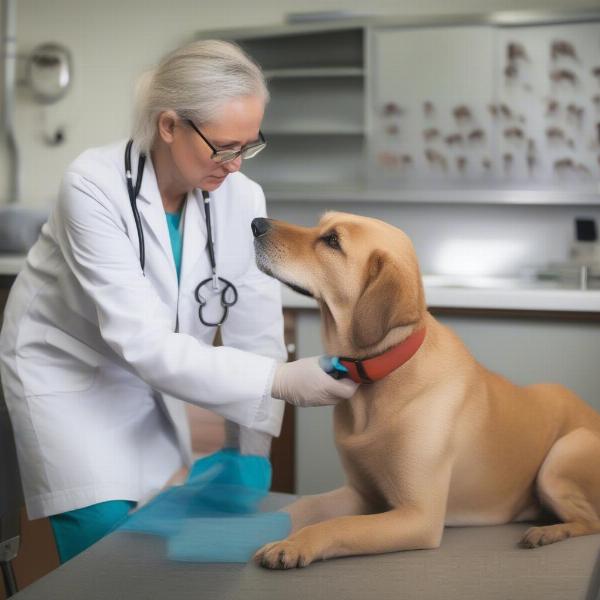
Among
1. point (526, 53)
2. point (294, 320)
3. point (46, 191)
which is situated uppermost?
point (526, 53)

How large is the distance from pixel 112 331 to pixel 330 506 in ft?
1.38

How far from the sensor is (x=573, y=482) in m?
1.21

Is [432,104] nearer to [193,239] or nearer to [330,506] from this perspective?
[193,239]

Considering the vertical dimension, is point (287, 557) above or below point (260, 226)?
below

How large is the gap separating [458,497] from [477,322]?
141 centimetres

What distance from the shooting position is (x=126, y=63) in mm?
3695

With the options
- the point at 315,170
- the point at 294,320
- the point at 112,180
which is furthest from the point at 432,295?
the point at 112,180

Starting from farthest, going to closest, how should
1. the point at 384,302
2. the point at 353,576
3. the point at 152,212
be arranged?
the point at 152,212, the point at 384,302, the point at 353,576

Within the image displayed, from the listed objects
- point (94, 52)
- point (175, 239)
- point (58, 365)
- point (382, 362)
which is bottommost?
point (58, 365)

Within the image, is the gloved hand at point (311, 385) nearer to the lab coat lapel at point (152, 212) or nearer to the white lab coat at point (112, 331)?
the white lab coat at point (112, 331)

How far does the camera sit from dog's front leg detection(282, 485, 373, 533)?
48.9 inches

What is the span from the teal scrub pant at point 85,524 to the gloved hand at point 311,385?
462 mm

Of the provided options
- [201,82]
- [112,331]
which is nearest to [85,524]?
[112,331]

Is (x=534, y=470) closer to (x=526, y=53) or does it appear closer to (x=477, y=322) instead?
(x=477, y=322)
